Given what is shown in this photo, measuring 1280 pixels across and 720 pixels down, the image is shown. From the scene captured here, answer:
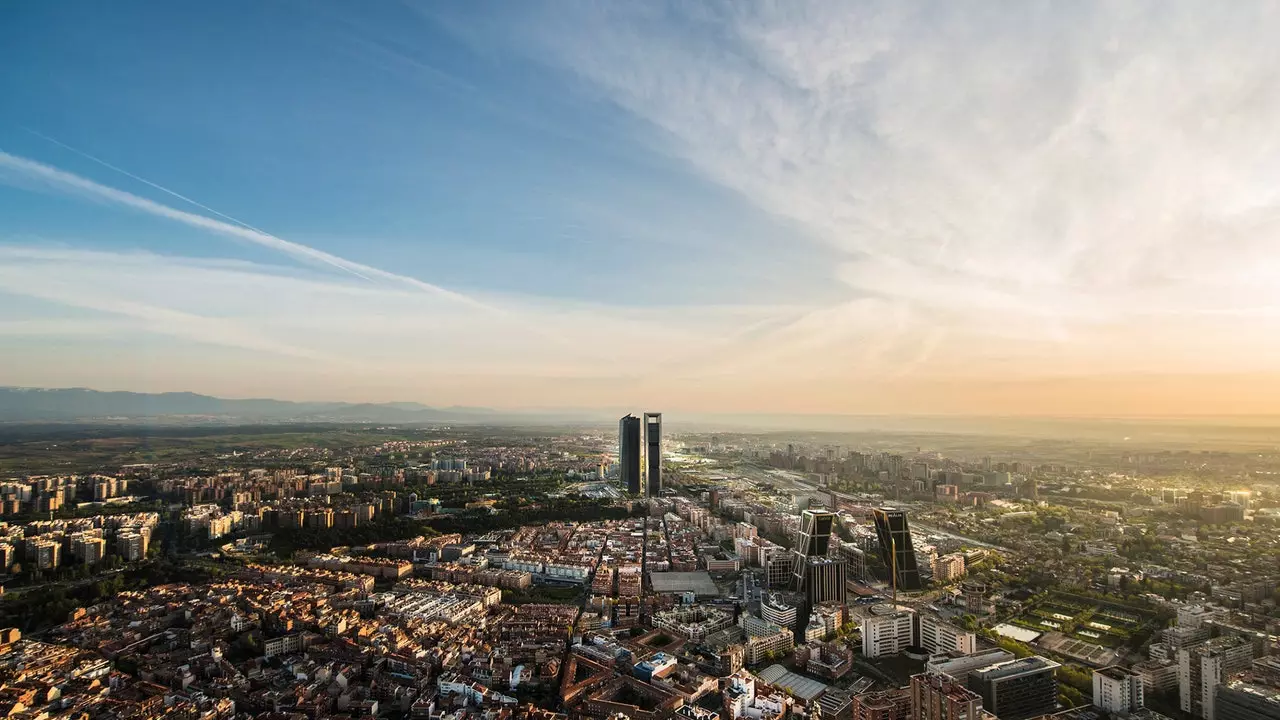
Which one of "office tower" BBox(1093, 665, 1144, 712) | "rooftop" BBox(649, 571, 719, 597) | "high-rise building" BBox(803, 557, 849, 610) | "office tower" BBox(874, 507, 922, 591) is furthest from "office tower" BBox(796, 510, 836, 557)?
"office tower" BBox(1093, 665, 1144, 712)

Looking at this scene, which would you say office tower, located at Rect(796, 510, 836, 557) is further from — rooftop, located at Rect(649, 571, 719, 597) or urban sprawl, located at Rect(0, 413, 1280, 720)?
rooftop, located at Rect(649, 571, 719, 597)

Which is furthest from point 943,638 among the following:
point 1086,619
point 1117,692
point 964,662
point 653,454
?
point 653,454

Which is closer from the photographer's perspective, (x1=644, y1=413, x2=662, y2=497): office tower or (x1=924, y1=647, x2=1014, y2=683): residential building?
(x1=924, y1=647, x2=1014, y2=683): residential building

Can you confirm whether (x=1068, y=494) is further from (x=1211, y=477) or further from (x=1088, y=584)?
(x=1088, y=584)

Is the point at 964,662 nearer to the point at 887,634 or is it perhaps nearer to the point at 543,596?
the point at 887,634

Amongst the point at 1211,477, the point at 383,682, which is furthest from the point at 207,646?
the point at 1211,477
